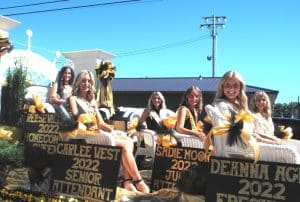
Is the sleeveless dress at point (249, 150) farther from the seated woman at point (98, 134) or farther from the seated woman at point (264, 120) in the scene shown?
the seated woman at point (98, 134)

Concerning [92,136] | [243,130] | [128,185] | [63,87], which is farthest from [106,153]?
[63,87]

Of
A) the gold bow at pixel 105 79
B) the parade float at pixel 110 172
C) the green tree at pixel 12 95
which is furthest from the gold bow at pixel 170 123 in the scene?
the green tree at pixel 12 95

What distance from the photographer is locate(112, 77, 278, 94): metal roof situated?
61.5 feet

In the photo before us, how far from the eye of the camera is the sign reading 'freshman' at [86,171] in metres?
4.81

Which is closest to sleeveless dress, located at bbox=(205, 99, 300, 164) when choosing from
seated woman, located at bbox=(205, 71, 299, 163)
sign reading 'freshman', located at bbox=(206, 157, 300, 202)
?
seated woman, located at bbox=(205, 71, 299, 163)

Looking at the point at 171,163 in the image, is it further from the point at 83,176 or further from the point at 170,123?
the point at 170,123

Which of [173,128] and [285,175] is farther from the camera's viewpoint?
[173,128]

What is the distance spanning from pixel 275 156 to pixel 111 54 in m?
6.82

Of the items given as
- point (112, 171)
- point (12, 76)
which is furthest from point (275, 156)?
point (12, 76)

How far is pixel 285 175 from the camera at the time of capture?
3.92 meters

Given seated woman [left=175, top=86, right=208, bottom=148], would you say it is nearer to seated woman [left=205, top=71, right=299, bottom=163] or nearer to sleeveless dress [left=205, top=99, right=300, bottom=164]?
seated woman [left=205, top=71, right=299, bottom=163]

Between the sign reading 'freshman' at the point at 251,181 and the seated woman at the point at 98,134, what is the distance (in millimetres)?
1409

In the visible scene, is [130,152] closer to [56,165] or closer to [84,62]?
[56,165]

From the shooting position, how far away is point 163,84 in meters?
20.3
